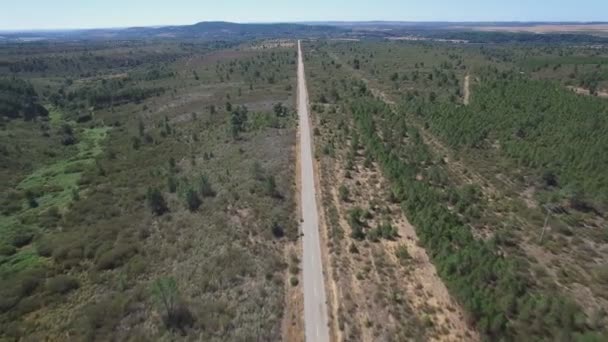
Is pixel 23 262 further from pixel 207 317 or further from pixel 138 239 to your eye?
pixel 207 317

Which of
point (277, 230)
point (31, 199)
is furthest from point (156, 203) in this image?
point (31, 199)

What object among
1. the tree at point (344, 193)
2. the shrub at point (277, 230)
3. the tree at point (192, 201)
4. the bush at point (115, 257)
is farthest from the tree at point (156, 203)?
the tree at point (344, 193)

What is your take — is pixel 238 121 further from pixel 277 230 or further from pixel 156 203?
pixel 277 230

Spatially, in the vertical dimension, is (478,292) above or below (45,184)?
above

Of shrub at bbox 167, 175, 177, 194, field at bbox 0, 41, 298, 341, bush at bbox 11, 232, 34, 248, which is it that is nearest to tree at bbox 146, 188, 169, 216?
field at bbox 0, 41, 298, 341

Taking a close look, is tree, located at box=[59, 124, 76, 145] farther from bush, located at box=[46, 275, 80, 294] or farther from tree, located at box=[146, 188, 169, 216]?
bush, located at box=[46, 275, 80, 294]

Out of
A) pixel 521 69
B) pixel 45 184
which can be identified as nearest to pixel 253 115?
pixel 45 184

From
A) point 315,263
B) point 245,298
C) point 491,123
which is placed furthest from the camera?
point 491,123
